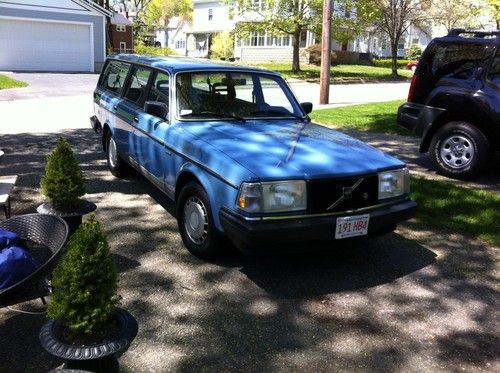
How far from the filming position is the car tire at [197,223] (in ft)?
13.6

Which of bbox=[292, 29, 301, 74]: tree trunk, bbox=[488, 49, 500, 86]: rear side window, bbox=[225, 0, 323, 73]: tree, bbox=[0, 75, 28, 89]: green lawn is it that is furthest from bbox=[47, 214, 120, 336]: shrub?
bbox=[292, 29, 301, 74]: tree trunk

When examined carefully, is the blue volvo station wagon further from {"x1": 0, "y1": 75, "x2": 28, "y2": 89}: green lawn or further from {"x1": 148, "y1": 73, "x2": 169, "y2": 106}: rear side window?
{"x1": 0, "y1": 75, "x2": 28, "y2": 89}: green lawn

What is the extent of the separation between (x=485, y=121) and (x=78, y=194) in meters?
5.56

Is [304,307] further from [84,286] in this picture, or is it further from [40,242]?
[40,242]

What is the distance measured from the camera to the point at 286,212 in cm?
375

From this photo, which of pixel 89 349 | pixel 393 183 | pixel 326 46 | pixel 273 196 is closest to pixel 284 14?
pixel 326 46

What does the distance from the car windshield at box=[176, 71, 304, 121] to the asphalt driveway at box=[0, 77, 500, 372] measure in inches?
50.0

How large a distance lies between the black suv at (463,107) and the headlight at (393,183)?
3.15 metres

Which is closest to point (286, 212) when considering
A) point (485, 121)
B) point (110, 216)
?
point (110, 216)

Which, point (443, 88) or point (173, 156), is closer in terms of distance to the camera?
point (173, 156)

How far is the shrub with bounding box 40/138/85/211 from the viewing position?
161 inches

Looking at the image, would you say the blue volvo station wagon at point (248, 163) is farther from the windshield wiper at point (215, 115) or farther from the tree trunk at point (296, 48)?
the tree trunk at point (296, 48)

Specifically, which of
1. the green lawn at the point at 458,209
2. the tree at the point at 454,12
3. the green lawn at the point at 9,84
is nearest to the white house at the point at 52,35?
the green lawn at the point at 9,84

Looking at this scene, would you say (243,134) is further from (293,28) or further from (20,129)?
(293,28)
